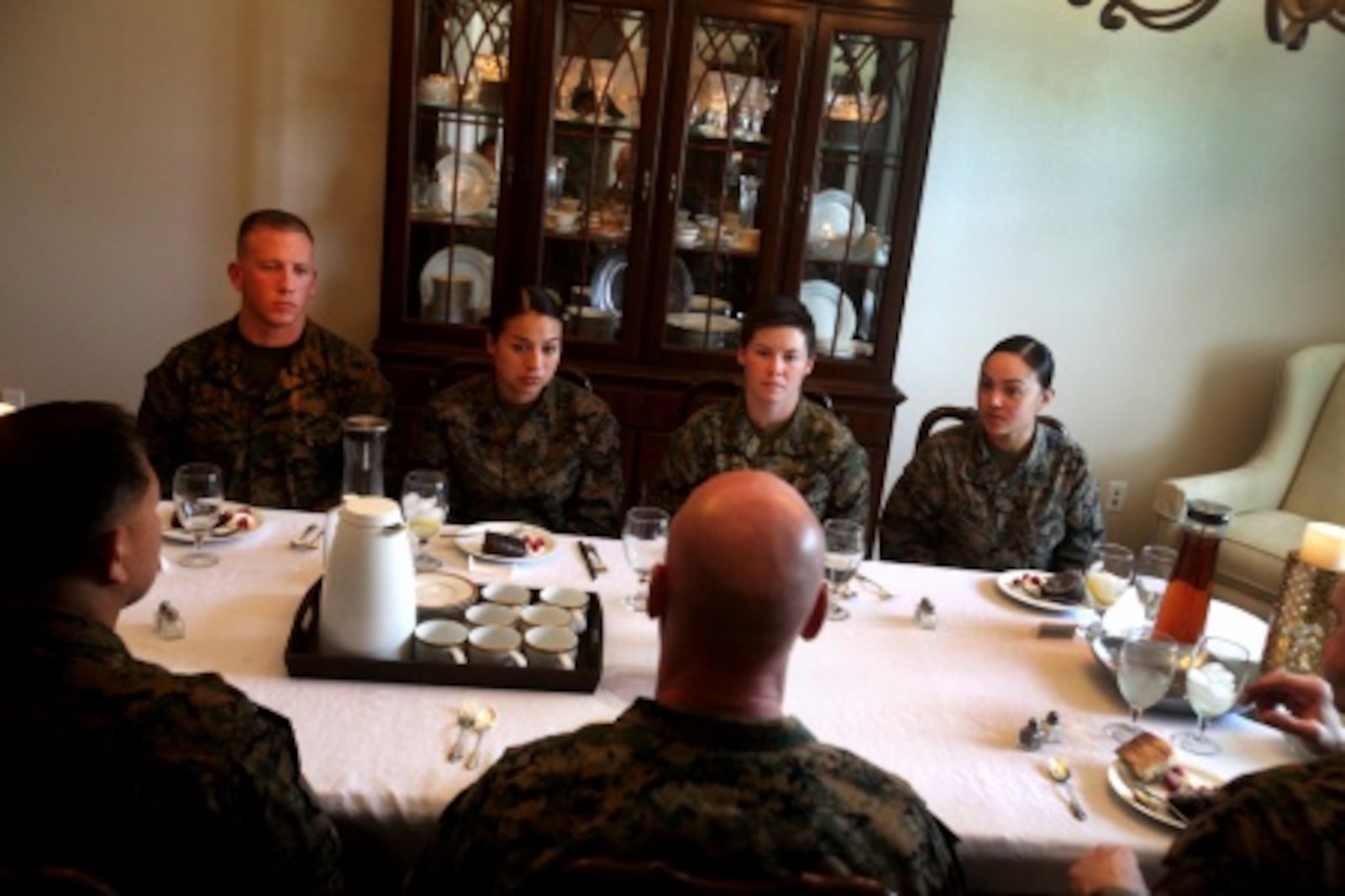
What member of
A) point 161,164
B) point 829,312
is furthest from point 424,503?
point 161,164

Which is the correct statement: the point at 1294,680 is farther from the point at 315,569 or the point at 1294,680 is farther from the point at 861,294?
the point at 861,294

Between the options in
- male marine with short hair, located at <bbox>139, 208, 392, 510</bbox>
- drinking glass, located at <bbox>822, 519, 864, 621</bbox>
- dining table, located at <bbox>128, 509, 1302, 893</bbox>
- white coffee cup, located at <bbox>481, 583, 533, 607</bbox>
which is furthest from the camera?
male marine with short hair, located at <bbox>139, 208, 392, 510</bbox>

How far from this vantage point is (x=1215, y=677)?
163cm

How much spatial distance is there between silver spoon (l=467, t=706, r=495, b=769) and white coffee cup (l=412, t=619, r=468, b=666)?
114 mm

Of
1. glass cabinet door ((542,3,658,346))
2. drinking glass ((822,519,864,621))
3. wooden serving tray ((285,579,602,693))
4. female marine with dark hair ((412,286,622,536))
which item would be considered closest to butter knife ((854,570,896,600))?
drinking glass ((822,519,864,621))

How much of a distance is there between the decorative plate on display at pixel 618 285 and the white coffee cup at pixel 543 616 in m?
1.94

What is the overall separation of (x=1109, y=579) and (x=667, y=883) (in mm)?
1327

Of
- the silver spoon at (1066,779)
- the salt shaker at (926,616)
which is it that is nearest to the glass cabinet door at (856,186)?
the salt shaker at (926,616)

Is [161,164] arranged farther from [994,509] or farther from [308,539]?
[994,509]

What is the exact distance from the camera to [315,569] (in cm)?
202

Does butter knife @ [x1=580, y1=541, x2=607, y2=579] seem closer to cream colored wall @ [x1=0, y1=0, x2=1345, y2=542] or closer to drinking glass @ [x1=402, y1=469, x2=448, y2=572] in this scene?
drinking glass @ [x1=402, y1=469, x2=448, y2=572]

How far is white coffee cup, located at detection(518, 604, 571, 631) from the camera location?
5.98ft

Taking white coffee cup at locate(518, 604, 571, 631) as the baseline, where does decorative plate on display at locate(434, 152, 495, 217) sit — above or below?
above

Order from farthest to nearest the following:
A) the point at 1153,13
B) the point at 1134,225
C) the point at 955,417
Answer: the point at 1134,225, the point at 955,417, the point at 1153,13
